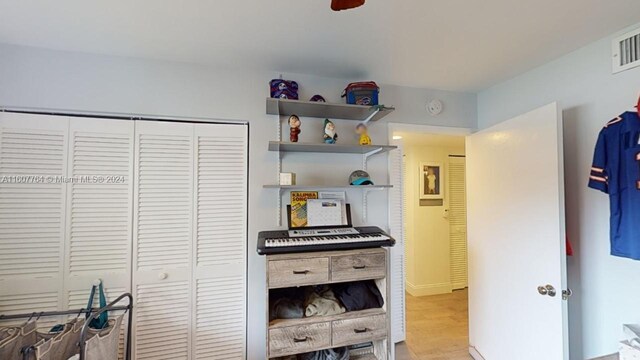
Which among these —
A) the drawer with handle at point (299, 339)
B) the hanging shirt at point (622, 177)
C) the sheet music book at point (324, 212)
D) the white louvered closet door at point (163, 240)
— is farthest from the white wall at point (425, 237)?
the white louvered closet door at point (163, 240)

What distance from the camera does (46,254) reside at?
165 centimetres

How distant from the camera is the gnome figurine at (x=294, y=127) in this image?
6.07ft

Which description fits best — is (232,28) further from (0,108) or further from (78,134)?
(0,108)

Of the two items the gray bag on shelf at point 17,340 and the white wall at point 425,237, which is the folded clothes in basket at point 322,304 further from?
the white wall at point 425,237

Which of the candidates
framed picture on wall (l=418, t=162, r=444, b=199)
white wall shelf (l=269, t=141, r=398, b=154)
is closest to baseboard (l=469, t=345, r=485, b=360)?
white wall shelf (l=269, t=141, r=398, b=154)

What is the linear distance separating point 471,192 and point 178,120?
2411 millimetres

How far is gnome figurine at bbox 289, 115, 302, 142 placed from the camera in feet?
6.07

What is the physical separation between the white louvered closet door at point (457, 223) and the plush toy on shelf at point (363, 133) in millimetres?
2439

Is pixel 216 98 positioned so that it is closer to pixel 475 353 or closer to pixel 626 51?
pixel 626 51

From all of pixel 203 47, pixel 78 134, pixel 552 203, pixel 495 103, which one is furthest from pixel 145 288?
pixel 495 103

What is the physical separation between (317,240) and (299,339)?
60 centimetres

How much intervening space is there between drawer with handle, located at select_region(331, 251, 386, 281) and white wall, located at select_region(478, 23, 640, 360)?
120 centimetres

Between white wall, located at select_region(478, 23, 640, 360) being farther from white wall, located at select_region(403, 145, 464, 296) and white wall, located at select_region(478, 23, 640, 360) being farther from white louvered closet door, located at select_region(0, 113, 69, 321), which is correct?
white louvered closet door, located at select_region(0, 113, 69, 321)

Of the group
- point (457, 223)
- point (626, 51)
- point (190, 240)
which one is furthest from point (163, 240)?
point (457, 223)
